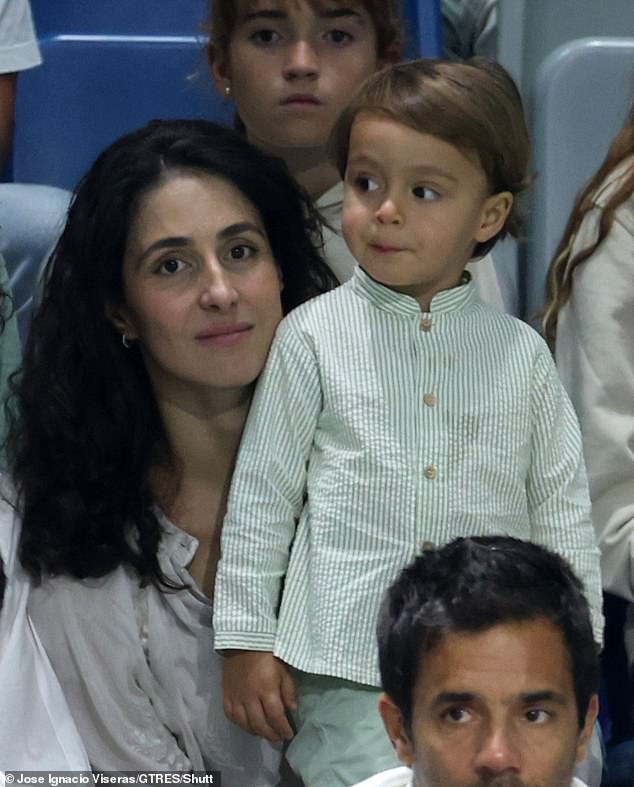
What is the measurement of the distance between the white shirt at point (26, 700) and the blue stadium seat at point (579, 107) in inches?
31.3

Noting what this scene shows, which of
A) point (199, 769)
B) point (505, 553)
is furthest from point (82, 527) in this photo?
point (505, 553)

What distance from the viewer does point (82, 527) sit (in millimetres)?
1514

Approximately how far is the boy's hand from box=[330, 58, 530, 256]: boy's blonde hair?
1.47 ft

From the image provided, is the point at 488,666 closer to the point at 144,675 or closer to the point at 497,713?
the point at 497,713

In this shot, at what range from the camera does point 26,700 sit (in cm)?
144

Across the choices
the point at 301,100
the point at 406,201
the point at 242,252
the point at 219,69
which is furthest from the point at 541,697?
the point at 219,69

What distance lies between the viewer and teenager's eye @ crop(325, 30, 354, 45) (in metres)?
1.86

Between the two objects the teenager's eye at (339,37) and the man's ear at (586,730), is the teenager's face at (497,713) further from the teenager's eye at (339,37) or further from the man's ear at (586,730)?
the teenager's eye at (339,37)

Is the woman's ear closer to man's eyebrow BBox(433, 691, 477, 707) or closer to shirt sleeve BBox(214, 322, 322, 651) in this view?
shirt sleeve BBox(214, 322, 322, 651)

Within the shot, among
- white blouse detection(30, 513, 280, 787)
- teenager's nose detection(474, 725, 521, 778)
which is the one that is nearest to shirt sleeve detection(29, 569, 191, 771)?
white blouse detection(30, 513, 280, 787)

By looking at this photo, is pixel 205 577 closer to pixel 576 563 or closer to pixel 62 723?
pixel 62 723

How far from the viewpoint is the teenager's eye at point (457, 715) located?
1025mm

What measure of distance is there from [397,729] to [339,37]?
985mm

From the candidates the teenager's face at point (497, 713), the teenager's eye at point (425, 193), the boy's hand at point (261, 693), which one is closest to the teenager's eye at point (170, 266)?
the teenager's eye at point (425, 193)
